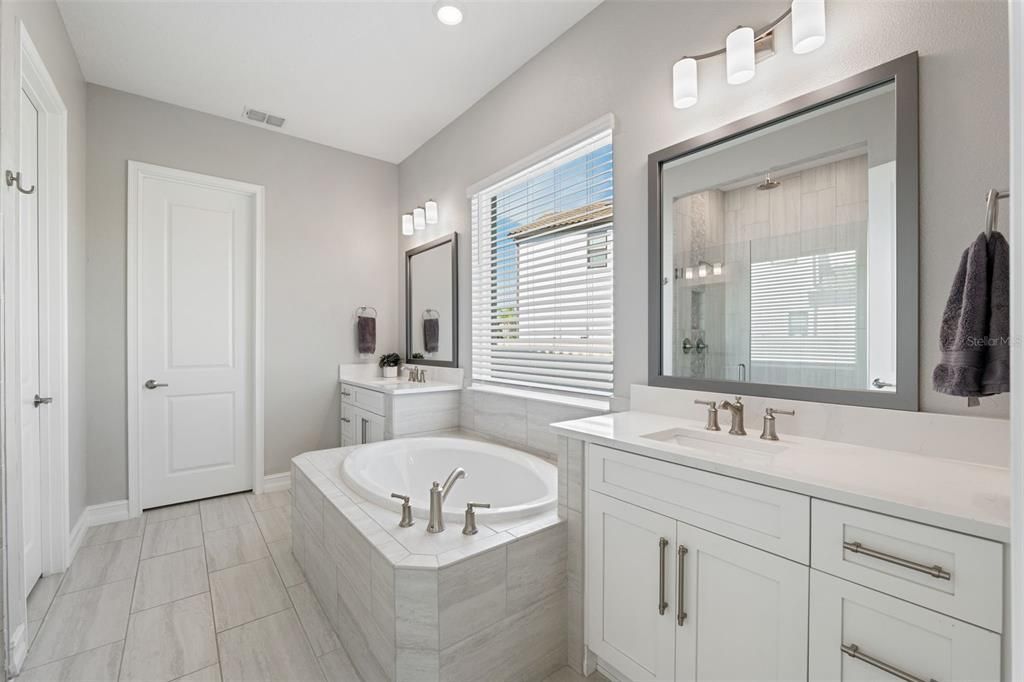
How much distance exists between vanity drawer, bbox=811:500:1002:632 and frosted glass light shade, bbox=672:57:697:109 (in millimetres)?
1423

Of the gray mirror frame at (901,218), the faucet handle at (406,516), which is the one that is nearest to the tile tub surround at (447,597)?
the faucet handle at (406,516)

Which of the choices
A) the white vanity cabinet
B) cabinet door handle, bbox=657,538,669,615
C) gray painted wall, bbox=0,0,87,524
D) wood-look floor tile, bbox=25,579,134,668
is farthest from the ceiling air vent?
cabinet door handle, bbox=657,538,669,615

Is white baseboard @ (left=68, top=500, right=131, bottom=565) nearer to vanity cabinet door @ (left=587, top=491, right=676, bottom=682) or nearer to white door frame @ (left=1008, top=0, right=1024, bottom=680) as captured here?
vanity cabinet door @ (left=587, top=491, right=676, bottom=682)

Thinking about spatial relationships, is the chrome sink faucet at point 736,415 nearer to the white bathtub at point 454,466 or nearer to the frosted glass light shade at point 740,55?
the white bathtub at point 454,466

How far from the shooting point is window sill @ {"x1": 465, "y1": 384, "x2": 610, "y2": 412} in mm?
2227

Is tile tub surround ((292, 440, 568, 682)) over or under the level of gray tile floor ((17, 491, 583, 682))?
over

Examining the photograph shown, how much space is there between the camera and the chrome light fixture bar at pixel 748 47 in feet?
4.51

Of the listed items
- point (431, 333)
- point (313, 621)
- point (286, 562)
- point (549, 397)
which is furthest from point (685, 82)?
point (286, 562)

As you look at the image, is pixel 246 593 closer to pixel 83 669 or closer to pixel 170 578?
pixel 170 578

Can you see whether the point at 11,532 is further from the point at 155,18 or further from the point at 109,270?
the point at 155,18

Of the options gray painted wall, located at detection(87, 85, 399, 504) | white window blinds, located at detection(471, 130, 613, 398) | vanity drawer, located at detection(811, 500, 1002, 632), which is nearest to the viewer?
vanity drawer, located at detection(811, 500, 1002, 632)

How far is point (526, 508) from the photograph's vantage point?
66.6 inches

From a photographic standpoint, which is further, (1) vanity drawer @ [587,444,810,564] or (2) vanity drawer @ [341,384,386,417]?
(2) vanity drawer @ [341,384,386,417]

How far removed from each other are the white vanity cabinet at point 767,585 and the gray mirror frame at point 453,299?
74.1 inches
